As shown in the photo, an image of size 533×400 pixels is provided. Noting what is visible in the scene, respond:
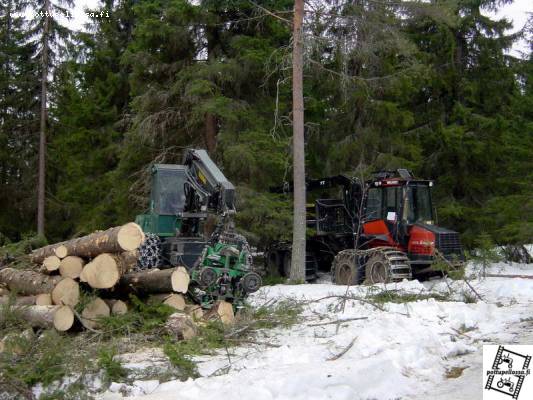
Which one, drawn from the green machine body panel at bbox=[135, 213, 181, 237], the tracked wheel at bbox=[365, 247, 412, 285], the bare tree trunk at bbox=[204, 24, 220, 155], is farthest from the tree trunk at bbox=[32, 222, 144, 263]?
the bare tree trunk at bbox=[204, 24, 220, 155]

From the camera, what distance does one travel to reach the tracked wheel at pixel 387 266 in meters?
13.5

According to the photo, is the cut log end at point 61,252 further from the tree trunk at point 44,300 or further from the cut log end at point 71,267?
the tree trunk at point 44,300

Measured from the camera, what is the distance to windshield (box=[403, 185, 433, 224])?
14734 millimetres

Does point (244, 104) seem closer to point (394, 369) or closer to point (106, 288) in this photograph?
point (106, 288)

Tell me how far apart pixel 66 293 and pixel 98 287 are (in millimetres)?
449

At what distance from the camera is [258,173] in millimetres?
17359

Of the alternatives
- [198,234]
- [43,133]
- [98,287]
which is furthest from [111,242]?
[43,133]

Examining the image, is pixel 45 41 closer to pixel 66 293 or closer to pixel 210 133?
pixel 210 133

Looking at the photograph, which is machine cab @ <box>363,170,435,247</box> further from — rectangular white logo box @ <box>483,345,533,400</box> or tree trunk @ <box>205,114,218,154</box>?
rectangular white logo box @ <box>483,345,533,400</box>

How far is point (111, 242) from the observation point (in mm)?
8570

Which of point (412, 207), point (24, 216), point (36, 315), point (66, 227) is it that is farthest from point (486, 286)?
point (24, 216)

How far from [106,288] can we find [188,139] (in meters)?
10.4

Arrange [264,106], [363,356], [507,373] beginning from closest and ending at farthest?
[507,373] → [363,356] → [264,106]

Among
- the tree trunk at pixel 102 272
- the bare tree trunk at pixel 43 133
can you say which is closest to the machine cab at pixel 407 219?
the tree trunk at pixel 102 272
